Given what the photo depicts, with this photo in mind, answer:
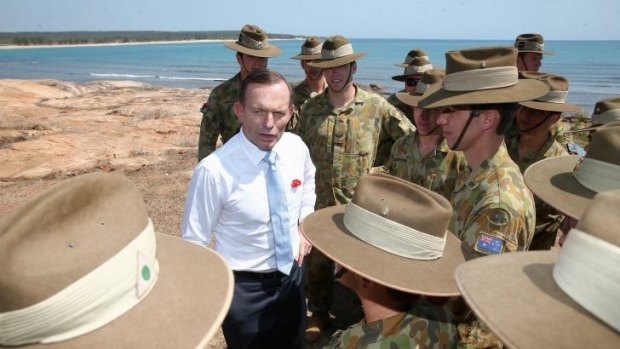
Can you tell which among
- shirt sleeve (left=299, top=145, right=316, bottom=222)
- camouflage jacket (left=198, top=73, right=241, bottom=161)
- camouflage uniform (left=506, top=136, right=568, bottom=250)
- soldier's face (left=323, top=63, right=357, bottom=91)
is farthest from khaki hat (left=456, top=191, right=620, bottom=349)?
camouflage jacket (left=198, top=73, right=241, bottom=161)

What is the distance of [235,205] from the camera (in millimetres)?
2678

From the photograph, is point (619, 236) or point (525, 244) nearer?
point (619, 236)

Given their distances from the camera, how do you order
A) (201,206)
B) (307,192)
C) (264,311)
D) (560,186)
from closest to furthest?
(560,186)
(201,206)
(264,311)
(307,192)

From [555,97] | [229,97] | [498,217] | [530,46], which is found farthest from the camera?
[530,46]

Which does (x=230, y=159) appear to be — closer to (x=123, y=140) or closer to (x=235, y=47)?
(x=235, y=47)

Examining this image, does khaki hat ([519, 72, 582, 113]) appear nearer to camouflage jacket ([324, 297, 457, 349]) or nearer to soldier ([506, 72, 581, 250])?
soldier ([506, 72, 581, 250])

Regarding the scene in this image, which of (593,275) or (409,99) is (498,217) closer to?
(593,275)

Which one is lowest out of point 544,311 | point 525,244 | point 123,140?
point 123,140

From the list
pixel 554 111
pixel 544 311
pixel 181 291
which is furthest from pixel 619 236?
pixel 554 111

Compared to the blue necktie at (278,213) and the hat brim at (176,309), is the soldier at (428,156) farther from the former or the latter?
the hat brim at (176,309)

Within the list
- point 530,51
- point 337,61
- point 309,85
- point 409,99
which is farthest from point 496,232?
point 530,51

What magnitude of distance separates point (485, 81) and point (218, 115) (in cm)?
354

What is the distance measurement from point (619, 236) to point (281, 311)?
2296 mm

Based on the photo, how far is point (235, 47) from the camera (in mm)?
5285
